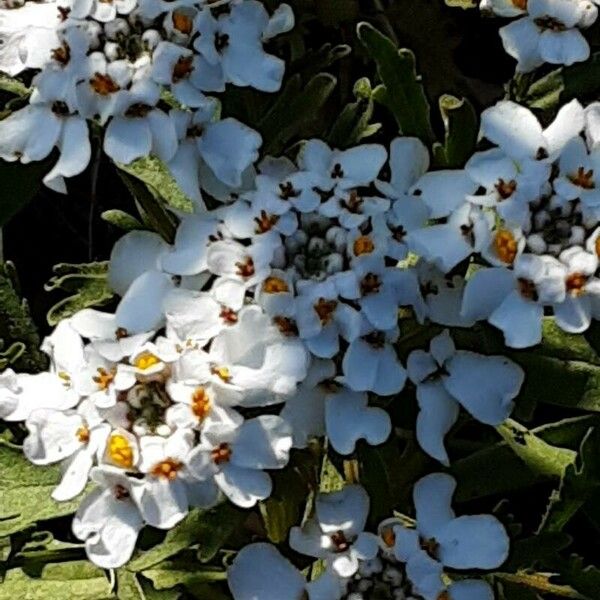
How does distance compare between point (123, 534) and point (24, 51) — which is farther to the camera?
point (24, 51)

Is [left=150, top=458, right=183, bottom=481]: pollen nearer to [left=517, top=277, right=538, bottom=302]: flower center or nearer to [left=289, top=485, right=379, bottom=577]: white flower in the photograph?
[left=289, top=485, right=379, bottom=577]: white flower

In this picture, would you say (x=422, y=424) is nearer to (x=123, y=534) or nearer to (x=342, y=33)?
(x=123, y=534)

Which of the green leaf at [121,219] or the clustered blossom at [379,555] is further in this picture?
the green leaf at [121,219]

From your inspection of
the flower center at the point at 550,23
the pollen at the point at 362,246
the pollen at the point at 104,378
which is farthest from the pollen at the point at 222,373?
the flower center at the point at 550,23

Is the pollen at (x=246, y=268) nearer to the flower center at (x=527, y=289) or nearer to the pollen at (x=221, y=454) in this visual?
the pollen at (x=221, y=454)

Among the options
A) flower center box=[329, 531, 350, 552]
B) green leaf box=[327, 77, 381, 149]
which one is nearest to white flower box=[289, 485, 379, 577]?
flower center box=[329, 531, 350, 552]

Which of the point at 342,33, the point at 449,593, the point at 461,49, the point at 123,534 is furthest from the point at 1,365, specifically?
the point at 461,49
